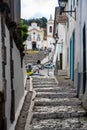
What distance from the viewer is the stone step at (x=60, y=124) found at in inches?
350

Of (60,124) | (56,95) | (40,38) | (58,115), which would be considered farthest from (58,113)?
(40,38)

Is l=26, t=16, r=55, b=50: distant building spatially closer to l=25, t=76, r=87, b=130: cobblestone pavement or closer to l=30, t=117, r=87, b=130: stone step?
l=25, t=76, r=87, b=130: cobblestone pavement

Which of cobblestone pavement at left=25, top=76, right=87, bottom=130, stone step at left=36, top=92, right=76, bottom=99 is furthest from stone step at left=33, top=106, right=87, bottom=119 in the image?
stone step at left=36, top=92, right=76, bottom=99

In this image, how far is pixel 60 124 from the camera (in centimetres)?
933

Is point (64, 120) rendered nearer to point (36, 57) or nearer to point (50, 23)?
point (36, 57)

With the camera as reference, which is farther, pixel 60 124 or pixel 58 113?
pixel 58 113

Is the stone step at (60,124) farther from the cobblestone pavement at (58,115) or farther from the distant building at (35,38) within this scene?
the distant building at (35,38)

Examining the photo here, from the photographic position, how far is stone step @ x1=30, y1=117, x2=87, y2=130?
29.2ft

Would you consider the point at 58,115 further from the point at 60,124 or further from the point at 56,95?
the point at 56,95

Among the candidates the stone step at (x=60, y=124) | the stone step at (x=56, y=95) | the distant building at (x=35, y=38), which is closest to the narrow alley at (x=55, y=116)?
the stone step at (x=60, y=124)

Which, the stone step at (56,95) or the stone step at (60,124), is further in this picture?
the stone step at (56,95)

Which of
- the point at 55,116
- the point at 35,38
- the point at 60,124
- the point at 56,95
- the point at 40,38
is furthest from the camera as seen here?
the point at 40,38

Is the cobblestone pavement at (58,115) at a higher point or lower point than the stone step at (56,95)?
higher

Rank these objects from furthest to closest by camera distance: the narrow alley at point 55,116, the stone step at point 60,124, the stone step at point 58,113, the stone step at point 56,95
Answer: the stone step at point 56,95 < the stone step at point 58,113 < the narrow alley at point 55,116 < the stone step at point 60,124
